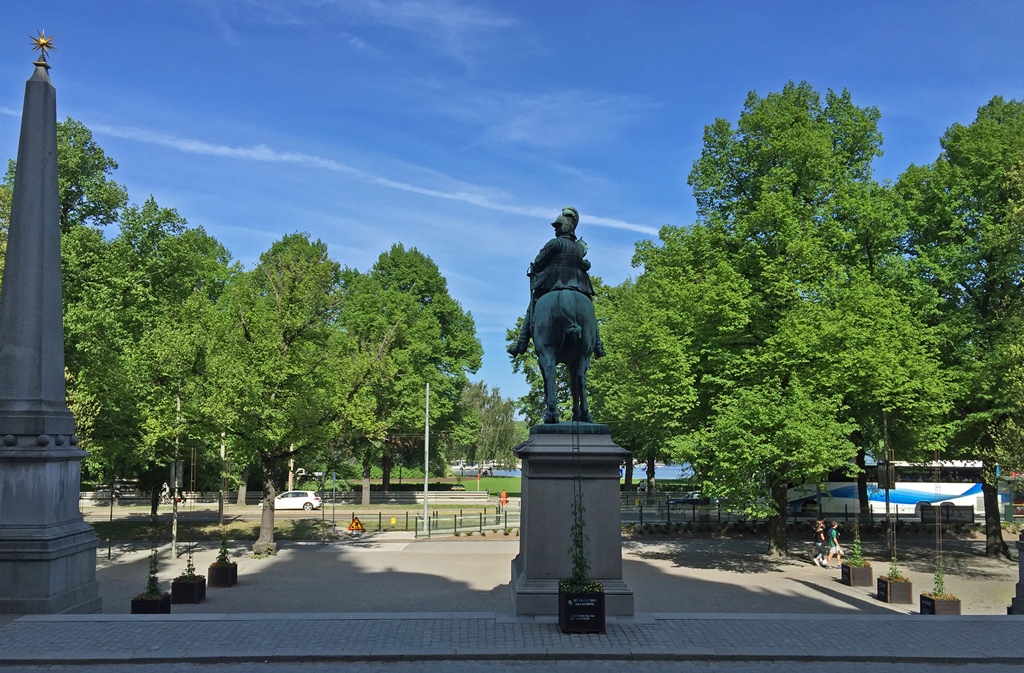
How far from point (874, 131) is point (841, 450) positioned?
526 inches

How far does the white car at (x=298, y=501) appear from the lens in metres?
45.7

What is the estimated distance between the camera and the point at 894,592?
1708 centimetres

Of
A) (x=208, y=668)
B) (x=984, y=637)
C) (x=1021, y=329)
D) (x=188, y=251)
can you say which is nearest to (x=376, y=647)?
(x=208, y=668)

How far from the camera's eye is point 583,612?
10.2 metres

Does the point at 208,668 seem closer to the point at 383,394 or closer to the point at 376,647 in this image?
the point at 376,647

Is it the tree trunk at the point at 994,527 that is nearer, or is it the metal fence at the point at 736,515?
the tree trunk at the point at 994,527

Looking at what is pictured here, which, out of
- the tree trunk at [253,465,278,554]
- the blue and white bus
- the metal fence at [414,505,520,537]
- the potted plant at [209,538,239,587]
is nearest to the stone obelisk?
the potted plant at [209,538,239,587]

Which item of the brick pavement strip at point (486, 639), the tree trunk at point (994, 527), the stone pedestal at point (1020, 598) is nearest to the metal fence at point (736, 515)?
the tree trunk at point (994, 527)

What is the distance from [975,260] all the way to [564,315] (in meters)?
19.5

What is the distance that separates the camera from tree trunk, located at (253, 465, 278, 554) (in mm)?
24969

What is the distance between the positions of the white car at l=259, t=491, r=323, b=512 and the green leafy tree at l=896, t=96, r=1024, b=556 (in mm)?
35008

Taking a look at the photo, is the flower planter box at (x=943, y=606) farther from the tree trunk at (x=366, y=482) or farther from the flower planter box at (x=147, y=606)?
the tree trunk at (x=366, y=482)

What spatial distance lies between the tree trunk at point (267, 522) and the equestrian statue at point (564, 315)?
53.2 ft

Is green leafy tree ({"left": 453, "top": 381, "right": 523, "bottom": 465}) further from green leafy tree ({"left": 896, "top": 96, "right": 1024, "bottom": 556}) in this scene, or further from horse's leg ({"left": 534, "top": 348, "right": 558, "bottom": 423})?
horse's leg ({"left": 534, "top": 348, "right": 558, "bottom": 423})
